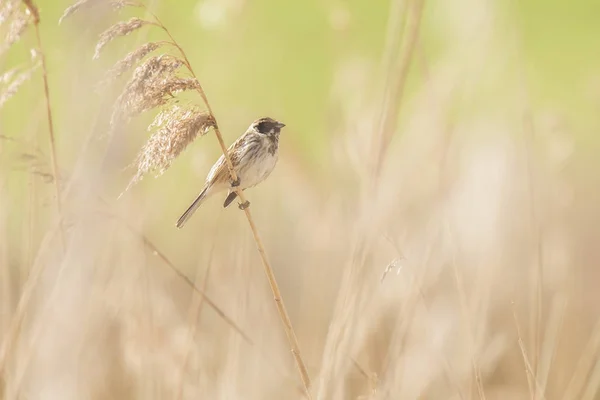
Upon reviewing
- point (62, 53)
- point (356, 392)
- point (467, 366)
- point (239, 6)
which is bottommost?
point (356, 392)

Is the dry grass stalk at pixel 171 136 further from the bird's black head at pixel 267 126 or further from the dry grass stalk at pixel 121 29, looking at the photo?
the bird's black head at pixel 267 126

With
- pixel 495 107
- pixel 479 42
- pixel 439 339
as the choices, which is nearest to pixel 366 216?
pixel 479 42

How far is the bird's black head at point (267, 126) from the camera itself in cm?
340

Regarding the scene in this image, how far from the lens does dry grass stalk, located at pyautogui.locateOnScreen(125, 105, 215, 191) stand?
2.03 metres

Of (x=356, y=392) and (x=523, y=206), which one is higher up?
(x=523, y=206)

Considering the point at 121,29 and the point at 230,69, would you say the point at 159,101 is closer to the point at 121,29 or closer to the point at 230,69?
the point at 121,29

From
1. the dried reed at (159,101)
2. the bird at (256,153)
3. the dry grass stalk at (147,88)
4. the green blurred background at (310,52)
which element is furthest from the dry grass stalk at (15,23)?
the bird at (256,153)

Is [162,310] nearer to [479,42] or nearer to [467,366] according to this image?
[467,366]

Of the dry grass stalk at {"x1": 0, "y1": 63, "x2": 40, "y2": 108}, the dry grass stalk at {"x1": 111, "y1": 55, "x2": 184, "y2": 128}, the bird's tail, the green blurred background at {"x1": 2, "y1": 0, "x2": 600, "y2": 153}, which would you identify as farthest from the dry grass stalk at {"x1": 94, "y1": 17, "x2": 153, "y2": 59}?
the green blurred background at {"x1": 2, "y1": 0, "x2": 600, "y2": 153}

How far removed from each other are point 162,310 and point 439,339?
1115 millimetres

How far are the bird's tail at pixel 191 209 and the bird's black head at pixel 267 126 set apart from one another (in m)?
0.47

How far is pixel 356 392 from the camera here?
14.8 ft

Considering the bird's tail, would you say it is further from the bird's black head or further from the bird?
the bird's black head

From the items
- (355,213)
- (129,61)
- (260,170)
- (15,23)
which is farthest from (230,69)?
(129,61)
